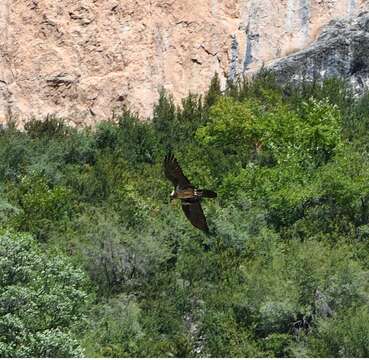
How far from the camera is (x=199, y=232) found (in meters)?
39.3

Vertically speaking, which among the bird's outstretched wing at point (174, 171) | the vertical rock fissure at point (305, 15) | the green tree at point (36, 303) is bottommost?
the green tree at point (36, 303)

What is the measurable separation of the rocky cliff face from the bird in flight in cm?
2584

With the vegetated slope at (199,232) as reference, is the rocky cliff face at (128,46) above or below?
above

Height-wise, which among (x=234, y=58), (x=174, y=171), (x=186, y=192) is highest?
(x=234, y=58)

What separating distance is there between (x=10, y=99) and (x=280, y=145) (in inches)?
359

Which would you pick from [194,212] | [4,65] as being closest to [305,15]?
[4,65]

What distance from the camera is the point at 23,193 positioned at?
43812mm

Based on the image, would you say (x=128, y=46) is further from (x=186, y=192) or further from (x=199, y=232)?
(x=186, y=192)

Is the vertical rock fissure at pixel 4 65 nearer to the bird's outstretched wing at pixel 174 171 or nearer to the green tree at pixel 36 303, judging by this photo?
the green tree at pixel 36 303

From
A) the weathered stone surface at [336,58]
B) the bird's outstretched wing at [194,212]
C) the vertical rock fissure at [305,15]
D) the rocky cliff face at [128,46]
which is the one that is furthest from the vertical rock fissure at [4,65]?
the bird's outstretched wing at [194,212]

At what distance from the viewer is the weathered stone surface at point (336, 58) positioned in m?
49.8

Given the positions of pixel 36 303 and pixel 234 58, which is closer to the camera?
pixel 36 303

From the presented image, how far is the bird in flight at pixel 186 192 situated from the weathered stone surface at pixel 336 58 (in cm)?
2589

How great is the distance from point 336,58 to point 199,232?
13041 millimetres
